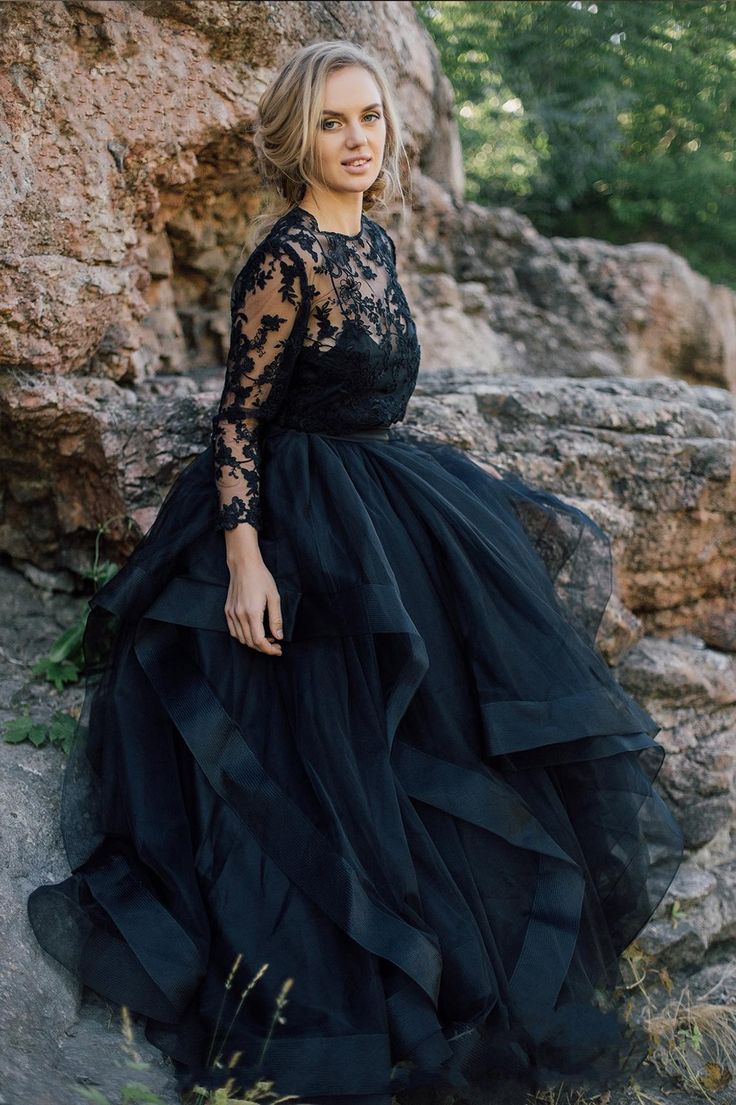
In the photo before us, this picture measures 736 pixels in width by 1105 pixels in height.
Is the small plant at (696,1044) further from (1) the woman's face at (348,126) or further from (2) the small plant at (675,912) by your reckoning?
(1) the woman's face at (348,126)

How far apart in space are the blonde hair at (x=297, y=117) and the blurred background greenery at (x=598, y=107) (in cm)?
550

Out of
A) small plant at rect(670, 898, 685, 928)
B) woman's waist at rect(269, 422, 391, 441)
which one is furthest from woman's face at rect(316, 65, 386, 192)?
small plant at rect(670, 898, 685, 928)

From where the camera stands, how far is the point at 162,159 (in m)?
3.15

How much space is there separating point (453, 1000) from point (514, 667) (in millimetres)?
738

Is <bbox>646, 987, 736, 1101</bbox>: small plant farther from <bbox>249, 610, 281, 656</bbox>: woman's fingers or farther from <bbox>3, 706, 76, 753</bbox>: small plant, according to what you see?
<bbox>3, 706, 76, 753</bbox>: small plant

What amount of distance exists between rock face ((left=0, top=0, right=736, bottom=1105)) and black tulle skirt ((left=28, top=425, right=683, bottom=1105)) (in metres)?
0.36

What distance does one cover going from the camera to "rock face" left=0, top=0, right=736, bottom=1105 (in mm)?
2801

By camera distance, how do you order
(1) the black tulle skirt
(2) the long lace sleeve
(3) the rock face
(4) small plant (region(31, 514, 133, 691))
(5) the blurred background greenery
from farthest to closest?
(5) the blurred background greenery, (4) small plant (region(31, 514, 133, 691)), (3) the rock face, (2) the long lace sleeve, (1) the black tulle skirt

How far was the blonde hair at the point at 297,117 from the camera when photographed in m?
2.44

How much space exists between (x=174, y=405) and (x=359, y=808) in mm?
1529

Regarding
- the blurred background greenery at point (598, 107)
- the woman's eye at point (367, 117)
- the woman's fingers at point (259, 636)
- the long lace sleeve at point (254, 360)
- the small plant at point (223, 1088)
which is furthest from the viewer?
the blurred background greenery at point (598, 107)

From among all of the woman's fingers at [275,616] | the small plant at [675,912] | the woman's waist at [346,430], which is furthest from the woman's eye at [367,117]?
the small plant at [675,912]

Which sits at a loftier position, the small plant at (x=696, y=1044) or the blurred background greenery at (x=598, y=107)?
the blurred background greenery at (x=598, y=107)

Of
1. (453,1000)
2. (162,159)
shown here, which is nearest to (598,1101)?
(453,1000)
